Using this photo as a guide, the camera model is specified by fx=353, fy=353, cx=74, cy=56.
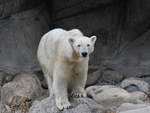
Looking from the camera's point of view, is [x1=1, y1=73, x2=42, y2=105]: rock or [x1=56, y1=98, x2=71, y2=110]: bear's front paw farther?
[x1=1, y1=73, x2=42, y2=105]: rock

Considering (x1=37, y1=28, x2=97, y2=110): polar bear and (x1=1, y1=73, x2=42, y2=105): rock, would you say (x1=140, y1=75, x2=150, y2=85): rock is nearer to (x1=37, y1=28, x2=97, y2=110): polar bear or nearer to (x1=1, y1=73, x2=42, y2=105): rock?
(x1=1, y1=73, x2=42, y2=105): rock

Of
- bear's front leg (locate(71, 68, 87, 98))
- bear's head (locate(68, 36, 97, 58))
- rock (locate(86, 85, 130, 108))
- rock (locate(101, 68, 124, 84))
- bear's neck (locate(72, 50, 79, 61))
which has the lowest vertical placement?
rock (locate(101, 68, 124, 84))

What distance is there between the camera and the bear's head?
3879 millimetres

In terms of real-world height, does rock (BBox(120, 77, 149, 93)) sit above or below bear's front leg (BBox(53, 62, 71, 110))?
below

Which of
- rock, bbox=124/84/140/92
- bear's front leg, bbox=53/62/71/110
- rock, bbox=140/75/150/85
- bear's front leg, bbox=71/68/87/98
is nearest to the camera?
bear's front leg, bbox=53/62/71/110

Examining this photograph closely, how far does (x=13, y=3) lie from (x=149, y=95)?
11.0ft

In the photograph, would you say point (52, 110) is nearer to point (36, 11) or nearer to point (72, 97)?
point (72, 97)

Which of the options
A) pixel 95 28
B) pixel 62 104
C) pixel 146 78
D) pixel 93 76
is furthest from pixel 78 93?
A: pixel 95 28

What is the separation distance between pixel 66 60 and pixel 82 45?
0.46 meters

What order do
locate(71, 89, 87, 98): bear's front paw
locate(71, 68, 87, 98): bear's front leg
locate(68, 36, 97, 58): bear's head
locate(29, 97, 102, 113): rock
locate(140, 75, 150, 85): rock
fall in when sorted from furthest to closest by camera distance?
locate(140, 75, 150, 85): rock < locate(71, 89, 87, 98): bear's front paw < locate(29, 97, 102, 113): rock < locate(71, 68, 87, 98): bear's front leg < locate(68, 36, 97, 58): bear's head

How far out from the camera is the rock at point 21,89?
6406mm

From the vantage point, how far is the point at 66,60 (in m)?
4.31

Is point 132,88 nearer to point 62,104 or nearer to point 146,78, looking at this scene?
point 146,78

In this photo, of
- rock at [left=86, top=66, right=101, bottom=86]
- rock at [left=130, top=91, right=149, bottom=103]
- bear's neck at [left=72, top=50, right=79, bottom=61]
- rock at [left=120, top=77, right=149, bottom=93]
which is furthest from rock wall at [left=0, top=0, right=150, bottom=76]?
bear's neck at [left=72, top=50, right=79, bottom=61]
